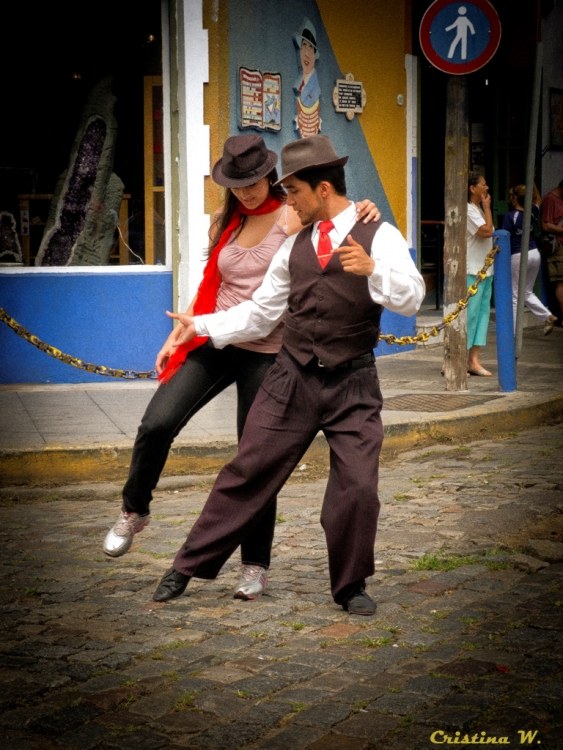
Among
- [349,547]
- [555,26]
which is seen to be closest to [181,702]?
[349,547]

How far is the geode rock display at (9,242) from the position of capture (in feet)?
32.8

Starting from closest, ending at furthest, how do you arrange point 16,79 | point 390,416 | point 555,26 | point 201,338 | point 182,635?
point 182,635, point 201,338, point 390,416, point 16,79, point 555,26

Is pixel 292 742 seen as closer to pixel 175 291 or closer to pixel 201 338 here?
pixel 201 338

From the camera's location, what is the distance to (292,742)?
11.0 feet

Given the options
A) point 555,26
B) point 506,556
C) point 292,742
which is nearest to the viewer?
point 292,742

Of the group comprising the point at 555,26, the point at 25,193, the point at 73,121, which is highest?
the point at 555,26

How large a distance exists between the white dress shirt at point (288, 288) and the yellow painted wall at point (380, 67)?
7140 millimetres

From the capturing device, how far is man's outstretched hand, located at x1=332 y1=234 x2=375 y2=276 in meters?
4.14

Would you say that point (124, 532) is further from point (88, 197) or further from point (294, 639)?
point (88, 197)

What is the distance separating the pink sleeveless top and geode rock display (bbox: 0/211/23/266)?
5506 mm

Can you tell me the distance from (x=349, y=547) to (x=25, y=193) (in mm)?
6588

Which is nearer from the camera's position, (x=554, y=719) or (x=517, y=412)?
(x=554, y=719)

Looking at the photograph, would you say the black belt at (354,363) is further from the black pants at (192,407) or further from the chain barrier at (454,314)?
the chain barrier at (454,314)

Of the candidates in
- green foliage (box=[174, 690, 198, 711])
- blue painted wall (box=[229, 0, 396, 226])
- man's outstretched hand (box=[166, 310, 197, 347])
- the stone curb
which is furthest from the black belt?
blue painted wall (box=[229, 0, 396, 226])
